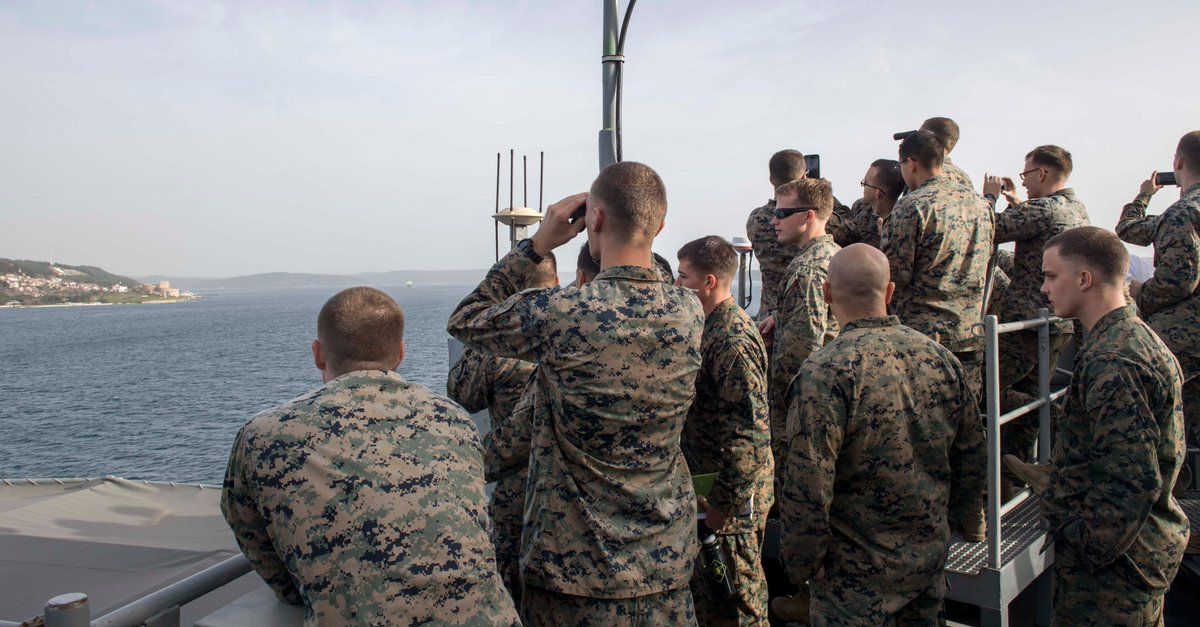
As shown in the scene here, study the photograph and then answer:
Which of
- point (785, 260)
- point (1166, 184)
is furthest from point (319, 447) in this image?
point (1166, 184)

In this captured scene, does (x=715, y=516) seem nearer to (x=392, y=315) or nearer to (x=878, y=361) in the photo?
(x=878, y=361)

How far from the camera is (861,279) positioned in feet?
11.4

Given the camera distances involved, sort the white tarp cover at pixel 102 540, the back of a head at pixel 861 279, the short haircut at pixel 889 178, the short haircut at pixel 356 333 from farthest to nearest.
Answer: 1. the white tarp cover at pixel 102 540
2. the short haircut at pixel 889 178
3. the back of a head at pixel 861 279
4. the short haircut at pixel 356 333

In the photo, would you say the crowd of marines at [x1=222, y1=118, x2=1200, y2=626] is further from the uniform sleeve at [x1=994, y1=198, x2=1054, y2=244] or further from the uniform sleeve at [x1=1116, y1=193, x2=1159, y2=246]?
the uniform sleeve at [x1=1116, y1=193, x2=1159, y2=246]

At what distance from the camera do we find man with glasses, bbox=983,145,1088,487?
5980mm

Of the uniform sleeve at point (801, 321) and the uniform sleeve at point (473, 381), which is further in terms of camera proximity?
the uniform sleeve at point (801, 321)

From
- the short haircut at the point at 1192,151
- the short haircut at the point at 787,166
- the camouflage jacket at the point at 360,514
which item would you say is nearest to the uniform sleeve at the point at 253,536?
the camouflage jacket at the point at 360,514

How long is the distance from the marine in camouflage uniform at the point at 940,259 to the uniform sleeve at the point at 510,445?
2617 mm

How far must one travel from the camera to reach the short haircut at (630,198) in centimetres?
302

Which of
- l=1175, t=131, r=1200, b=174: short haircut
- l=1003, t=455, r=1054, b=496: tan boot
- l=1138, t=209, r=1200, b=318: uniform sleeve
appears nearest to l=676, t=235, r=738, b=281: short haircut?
l=1003, t=455, r=1054, b=496: tan boot

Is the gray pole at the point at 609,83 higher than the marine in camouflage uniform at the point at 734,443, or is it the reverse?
the gray pole at the point at 609,83

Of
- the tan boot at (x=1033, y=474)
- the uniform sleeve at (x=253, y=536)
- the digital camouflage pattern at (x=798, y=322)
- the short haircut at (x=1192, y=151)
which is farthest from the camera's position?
the short haircut at (x=1192, y=151)

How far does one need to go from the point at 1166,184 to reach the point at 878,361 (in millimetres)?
4851

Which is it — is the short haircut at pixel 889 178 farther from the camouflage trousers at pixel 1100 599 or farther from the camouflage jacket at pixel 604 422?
the camouflage jacket at pixel 604 422
